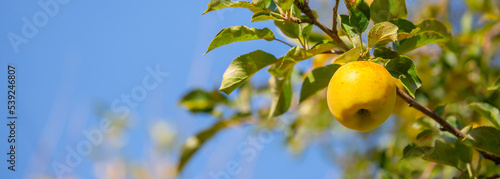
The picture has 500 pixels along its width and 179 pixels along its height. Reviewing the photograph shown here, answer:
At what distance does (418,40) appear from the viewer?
1.18m

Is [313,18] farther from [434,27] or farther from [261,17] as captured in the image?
[434,27]

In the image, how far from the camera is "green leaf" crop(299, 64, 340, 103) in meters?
1.17

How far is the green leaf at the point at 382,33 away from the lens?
0.94 m

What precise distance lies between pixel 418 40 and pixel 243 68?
526 mm

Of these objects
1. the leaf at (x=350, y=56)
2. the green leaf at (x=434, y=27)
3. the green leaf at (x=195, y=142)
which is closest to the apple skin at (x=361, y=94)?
the leaf at (x=350, y=56)

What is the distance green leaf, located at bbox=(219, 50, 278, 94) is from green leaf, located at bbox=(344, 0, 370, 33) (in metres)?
0.24

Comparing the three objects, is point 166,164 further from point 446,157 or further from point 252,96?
point 446,157

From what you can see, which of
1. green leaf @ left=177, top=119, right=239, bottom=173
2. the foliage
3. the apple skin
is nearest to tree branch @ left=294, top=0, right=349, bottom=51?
the foliage

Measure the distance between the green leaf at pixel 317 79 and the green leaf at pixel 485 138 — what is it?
15.7 inches

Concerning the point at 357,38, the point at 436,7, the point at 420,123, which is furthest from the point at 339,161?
the point at 357,38

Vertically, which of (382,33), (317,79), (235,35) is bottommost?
(317,79)

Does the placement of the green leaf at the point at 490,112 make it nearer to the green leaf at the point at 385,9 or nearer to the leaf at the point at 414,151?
the leaf at the point at 414,151

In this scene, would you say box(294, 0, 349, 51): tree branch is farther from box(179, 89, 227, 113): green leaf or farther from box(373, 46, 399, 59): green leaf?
box(179, 89, 227, 113): green leaf

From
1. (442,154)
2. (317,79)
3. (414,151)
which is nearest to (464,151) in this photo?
(442,154)
